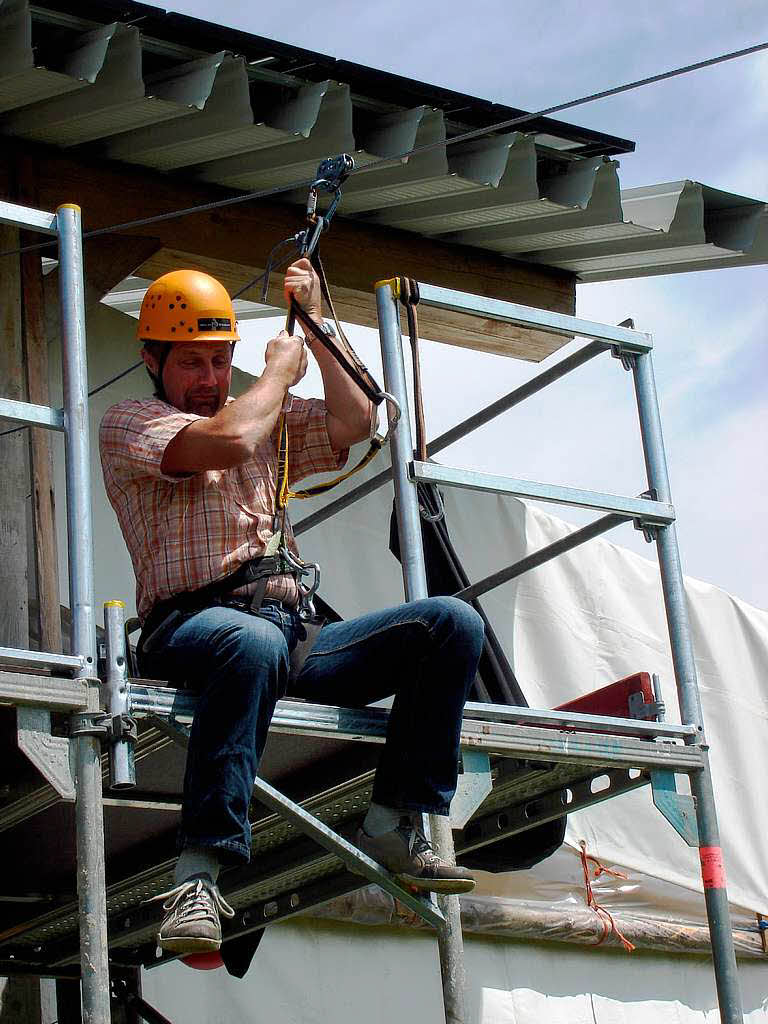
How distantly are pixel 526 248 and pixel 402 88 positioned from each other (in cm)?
144

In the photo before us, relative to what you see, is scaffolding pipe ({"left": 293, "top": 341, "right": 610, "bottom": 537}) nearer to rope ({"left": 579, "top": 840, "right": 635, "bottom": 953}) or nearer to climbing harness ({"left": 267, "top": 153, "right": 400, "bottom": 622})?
climbing harness ({"left": 267, "top": 153, "right": 400, "bottom": 622})

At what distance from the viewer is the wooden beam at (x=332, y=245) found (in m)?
6.92

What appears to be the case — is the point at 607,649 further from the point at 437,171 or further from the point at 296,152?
the point at 296,152

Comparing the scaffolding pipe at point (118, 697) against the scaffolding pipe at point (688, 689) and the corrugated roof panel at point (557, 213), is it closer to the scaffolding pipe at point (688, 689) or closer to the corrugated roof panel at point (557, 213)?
the scaffolding pipe at point (688, 689)

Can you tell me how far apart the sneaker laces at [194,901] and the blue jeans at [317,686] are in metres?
0.10

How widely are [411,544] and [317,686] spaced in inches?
23.8

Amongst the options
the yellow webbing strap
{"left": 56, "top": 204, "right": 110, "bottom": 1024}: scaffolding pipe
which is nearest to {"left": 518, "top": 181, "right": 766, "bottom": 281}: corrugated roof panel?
the yellow webbing strap

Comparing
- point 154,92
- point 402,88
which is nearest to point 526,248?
point 402,88

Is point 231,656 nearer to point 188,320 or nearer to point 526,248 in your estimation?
point 188,320

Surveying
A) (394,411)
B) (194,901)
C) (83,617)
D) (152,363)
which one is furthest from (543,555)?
(194,901)

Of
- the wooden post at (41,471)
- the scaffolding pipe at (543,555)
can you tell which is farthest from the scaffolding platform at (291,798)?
A: the wooden post at (41,471)

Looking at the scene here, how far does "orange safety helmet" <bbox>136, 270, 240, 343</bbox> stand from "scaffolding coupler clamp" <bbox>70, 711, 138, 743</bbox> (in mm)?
1221

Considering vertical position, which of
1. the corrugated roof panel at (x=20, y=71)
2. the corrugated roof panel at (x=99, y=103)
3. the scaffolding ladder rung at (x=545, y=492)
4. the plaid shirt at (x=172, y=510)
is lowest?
the plaid shirt at (x=172, y=510)

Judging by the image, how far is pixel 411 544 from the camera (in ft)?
16.6
